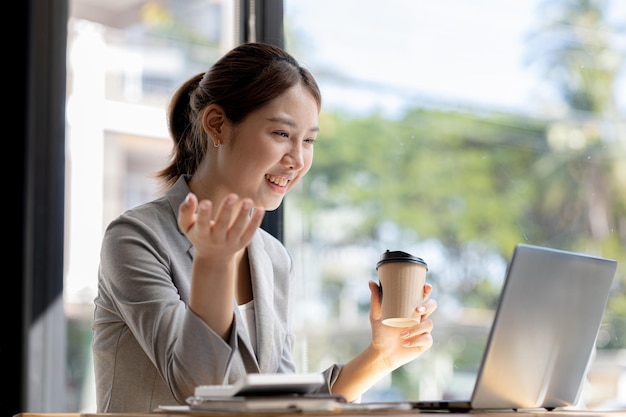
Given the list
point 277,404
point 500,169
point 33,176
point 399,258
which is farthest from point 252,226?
point 500,169

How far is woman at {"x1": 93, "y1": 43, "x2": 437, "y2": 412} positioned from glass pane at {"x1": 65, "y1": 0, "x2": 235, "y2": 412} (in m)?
1.25

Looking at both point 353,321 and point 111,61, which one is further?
point 111,61

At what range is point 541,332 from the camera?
1.36 metres

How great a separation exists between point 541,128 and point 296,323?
1401 mm

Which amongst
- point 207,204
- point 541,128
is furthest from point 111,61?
point 207,204

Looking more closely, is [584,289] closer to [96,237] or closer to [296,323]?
[296,323]

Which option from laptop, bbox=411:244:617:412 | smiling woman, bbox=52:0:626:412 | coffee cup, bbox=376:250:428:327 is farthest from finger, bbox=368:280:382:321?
smiling woman, bbox=52:0:626:412

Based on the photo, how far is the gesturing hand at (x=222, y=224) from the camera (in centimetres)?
125

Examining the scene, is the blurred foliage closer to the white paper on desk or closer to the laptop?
the laptop

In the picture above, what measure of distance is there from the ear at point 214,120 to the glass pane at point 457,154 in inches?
43.9

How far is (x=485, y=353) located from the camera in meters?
1.29

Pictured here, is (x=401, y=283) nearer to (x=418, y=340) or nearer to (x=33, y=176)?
(x=418, y=340)

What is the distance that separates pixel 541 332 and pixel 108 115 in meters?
2.30

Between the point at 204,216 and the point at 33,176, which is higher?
the point at 33,176
